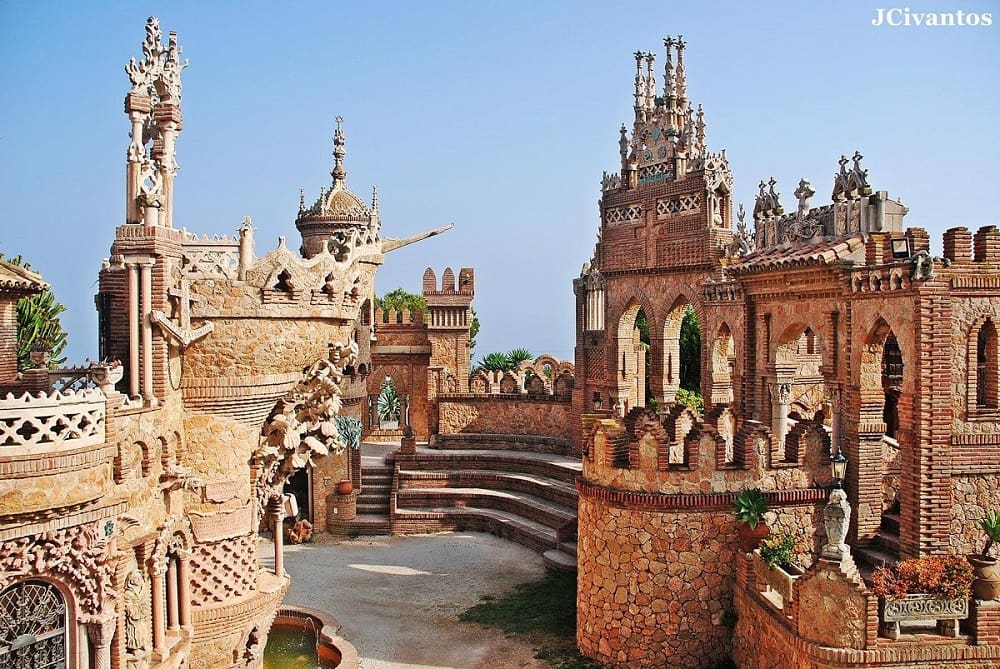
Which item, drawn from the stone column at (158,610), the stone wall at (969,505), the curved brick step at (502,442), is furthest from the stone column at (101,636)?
the curved brick step at (502,442)

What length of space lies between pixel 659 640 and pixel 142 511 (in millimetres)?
7944

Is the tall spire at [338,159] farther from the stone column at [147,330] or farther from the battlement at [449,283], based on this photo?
the stone column at [147,330]

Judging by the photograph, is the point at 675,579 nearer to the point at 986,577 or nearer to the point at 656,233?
the point at 986,577

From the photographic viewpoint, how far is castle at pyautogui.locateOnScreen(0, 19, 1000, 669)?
970 centimetres

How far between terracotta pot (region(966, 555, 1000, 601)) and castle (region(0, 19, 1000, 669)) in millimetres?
143

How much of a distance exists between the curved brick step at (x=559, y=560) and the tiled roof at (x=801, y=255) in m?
7.09

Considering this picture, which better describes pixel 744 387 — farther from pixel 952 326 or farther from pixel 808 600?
pixel 808 600

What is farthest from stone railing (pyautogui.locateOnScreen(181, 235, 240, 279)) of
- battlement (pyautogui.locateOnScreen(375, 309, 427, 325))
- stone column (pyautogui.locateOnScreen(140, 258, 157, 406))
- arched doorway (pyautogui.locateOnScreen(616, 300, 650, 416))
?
battlement (pyautogui.locateOnScreen(375, 309, 427, 325))

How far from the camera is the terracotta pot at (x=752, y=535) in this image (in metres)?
13.7

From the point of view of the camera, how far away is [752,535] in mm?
13688

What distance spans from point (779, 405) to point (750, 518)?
4.72m

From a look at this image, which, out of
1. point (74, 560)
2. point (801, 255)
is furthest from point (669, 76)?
point (74, 560)

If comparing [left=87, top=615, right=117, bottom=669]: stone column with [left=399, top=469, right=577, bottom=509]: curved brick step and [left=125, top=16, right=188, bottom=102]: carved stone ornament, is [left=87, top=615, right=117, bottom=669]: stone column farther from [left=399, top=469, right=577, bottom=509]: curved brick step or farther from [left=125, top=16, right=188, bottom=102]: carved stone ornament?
[left=399, top=469, right=577, bottom=509]: curved brick step

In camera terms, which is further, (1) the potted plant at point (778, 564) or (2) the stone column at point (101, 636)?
(1) the potted plant at point (778, 564)
